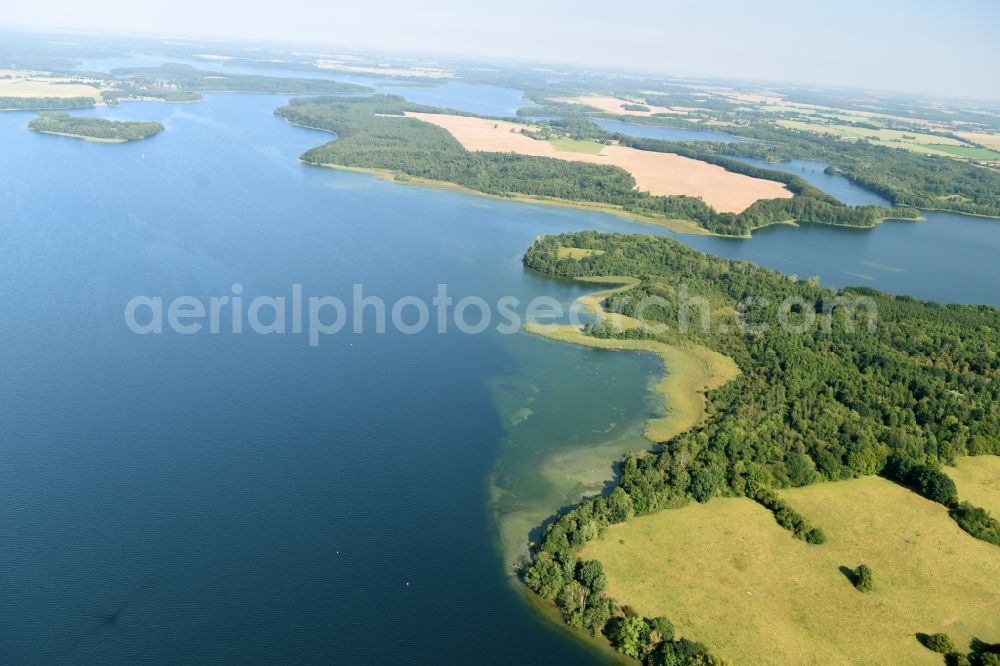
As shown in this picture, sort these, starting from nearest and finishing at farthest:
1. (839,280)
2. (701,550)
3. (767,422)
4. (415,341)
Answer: (701,550)
(767,422)
(415,341)
(839,280)

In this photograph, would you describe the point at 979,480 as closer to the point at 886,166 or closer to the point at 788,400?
the point at 788,400

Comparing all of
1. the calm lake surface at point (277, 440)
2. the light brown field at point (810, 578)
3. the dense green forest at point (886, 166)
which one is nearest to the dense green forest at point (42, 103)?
the calm lake surface at point (277, 440)

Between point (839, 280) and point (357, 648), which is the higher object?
point (839, 280)

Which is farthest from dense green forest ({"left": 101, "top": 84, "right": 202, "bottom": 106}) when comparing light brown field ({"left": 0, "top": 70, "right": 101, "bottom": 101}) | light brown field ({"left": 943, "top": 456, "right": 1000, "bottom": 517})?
light brown field ({"left": 943, "top": 456, "right": 1000, "bottom": 517})

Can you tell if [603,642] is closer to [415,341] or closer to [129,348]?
[415,341]

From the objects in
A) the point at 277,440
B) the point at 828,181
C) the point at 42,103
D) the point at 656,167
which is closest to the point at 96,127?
the point at 42,103

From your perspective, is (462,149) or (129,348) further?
(462,149)

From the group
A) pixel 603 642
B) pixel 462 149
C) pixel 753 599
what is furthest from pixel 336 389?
pixel 462 149
